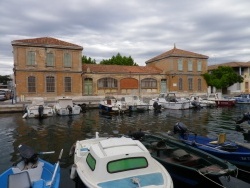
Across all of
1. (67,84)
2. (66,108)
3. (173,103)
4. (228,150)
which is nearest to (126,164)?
(228,150)

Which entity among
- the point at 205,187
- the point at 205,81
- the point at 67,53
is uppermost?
the point at 67,53

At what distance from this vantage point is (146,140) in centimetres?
1122

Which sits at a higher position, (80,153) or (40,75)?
(40,75)

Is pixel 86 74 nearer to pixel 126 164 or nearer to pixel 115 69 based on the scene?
pixel 115 69

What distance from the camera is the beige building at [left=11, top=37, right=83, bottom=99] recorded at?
32.5m

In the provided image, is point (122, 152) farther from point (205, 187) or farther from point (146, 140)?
point (146, 140)

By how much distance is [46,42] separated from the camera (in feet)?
111

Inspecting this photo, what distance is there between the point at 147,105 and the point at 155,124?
375 inches

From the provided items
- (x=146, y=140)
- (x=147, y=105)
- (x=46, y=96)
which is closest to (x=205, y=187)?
(x=146, y=140)

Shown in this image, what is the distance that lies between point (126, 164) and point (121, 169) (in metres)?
0.20

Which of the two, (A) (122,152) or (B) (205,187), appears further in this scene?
(B) (205,187)

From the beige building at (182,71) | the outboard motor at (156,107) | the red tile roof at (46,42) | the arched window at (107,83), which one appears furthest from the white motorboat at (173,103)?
the red tile roof at (46,42)

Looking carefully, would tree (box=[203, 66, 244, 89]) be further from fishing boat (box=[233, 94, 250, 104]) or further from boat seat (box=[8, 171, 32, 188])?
boat seat (box=[8, 171, 32, 188])

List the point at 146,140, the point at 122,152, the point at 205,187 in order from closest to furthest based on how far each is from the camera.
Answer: the point at 122,152 → the point at 205,187 → the point at 146,140
